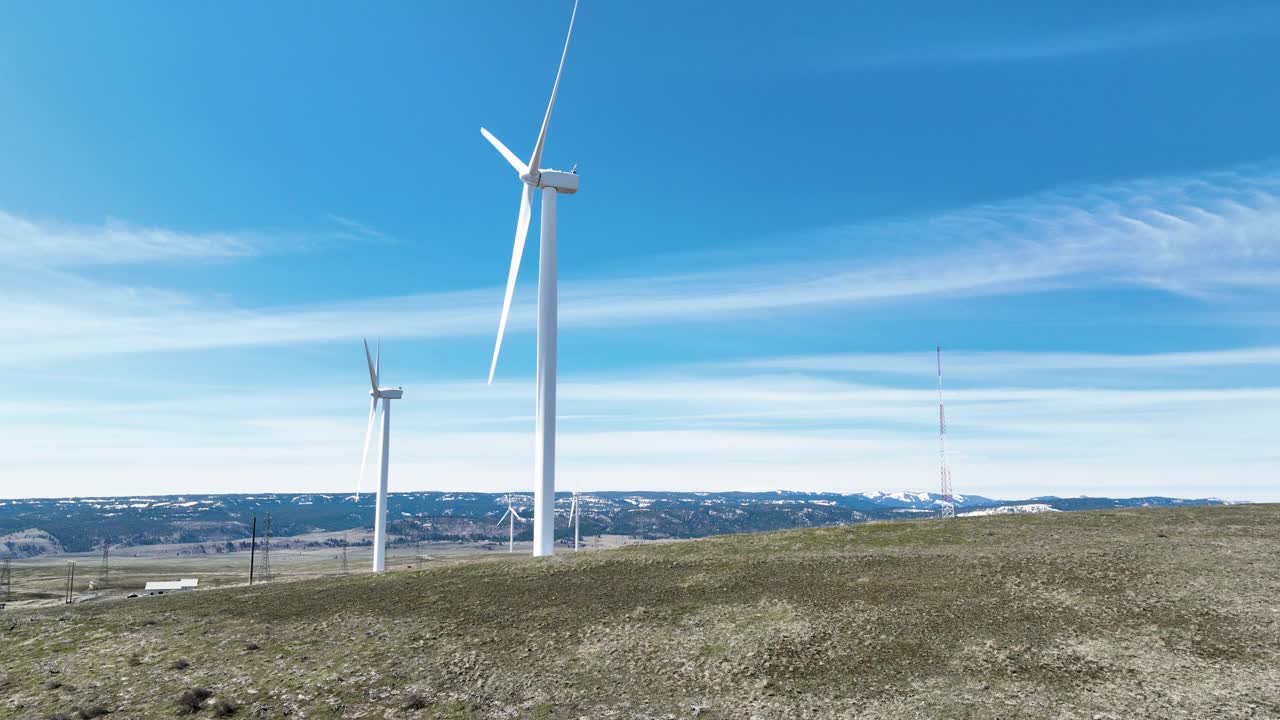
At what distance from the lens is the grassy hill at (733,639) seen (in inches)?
1300

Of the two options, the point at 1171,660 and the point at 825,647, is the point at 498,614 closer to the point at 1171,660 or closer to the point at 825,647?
the point at 825,647

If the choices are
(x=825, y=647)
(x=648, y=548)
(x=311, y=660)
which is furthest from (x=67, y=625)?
(x=825, y=647)

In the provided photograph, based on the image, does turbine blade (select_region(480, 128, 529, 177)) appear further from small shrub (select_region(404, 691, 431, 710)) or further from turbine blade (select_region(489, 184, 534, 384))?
small shrub (select_region(404, 691, 431, 710))

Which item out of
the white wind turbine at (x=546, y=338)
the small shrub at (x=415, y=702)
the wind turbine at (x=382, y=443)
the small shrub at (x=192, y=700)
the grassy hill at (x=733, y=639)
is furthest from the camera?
the wind turbine at (x=382, y=443)

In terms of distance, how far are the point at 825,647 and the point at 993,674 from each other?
756 cm

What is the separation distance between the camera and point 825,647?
37875 mm

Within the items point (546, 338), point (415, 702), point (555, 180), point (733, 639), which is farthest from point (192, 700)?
point (555, 180)

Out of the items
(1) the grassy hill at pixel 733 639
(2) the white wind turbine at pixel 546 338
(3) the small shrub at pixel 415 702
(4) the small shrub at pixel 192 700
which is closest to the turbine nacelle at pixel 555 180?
(2) the white wind turbine at pixel 546 338

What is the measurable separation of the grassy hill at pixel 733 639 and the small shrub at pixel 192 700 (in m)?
0.28

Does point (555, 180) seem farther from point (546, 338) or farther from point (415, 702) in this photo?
point (415, 702)

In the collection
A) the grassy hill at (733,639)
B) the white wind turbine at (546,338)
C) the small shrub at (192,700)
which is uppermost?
the white wind turbine at (546,338)

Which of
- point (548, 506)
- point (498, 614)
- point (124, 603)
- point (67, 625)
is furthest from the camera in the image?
Result: point (548, 506)

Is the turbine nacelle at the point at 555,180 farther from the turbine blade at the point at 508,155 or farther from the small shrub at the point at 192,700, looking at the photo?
the small shrub at the point at 192,700

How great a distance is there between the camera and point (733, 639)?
39.5 meters
